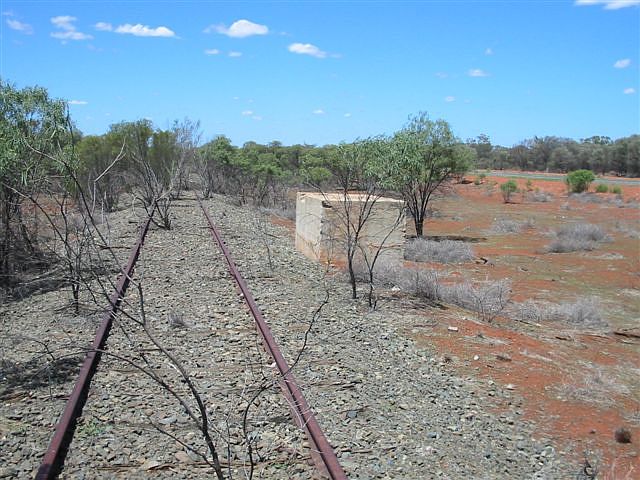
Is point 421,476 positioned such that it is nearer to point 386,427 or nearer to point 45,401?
point 386,427

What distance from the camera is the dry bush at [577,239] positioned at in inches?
1019

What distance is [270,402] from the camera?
22.8ft

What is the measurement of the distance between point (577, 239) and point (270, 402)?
909 inches

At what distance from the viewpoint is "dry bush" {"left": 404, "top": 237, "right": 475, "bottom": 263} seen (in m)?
21.4

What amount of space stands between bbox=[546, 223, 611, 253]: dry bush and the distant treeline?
5898 centimetres

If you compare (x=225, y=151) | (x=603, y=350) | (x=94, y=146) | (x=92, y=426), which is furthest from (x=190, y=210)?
(x=92, y=426)

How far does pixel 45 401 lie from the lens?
702 centimetres

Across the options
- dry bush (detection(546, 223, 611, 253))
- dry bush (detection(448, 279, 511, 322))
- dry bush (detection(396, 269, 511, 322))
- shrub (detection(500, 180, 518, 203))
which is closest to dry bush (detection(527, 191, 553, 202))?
shrub (detection(500, 180, 518, 203))

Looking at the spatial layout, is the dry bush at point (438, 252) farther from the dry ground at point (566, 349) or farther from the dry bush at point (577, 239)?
the dry bush at point (577, 239)

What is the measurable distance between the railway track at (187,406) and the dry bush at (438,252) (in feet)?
36.8

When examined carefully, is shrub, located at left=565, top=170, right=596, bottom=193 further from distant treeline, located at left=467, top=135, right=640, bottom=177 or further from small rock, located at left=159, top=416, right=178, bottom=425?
small rock, located at left=159, top=416, right=178, bottom=425

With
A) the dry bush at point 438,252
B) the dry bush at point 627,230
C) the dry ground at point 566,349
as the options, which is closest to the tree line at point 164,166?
the dry bush at point 438,252

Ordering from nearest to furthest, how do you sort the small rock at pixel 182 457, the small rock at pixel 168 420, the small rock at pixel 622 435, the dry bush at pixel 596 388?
the small rock at pixel 182 457 < the small rock at pixel 168 420 < the small rock at pixel 622 435 < the dry bush at pixel 596 388

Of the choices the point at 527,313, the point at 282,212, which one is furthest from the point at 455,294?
the point at 282,212
